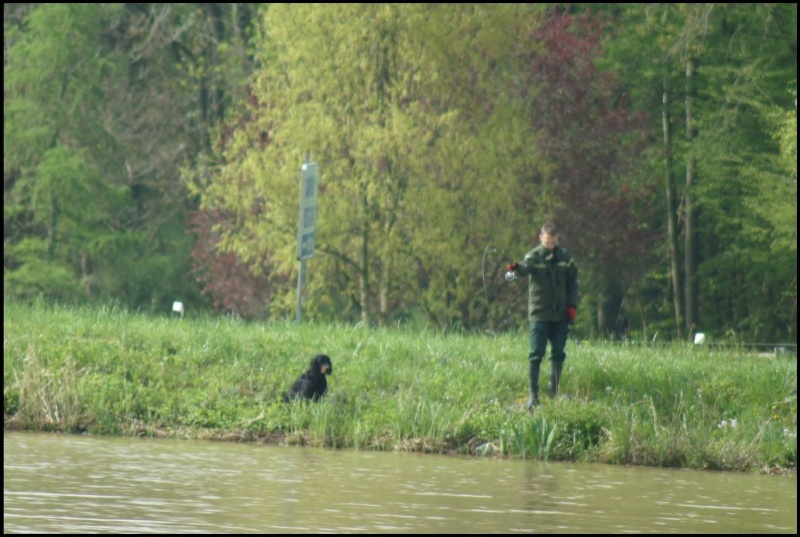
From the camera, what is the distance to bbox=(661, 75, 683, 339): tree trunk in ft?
129

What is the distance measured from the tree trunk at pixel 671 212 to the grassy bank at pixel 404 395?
18956mm

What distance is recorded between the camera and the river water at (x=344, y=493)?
424 inches

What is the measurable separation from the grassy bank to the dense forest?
7.37 m

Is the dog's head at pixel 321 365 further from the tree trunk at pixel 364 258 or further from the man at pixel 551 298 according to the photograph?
the tree trunk at pixel 364 258

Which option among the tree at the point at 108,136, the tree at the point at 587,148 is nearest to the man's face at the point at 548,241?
the tree at the point at 587,148

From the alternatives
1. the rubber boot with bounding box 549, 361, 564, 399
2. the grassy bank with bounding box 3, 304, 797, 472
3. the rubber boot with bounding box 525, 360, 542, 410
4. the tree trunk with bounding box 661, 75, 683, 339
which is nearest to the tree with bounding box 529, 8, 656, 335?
the tree trunk with bounding box 661, 75, 683, 339

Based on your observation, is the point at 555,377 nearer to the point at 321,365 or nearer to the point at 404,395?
the point at 404,395

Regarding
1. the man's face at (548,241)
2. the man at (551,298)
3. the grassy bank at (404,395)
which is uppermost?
the man's face at (548,241)

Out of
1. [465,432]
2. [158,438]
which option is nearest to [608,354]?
[465,432]

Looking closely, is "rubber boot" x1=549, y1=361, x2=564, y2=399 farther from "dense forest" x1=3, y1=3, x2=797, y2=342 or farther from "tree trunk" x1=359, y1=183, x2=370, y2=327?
"tree trunk" x1=359, y1=183, x2=370, y2=327

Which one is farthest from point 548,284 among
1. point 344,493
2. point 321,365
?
point 344,493

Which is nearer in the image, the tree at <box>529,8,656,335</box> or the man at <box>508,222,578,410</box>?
the man at <box>508,222,578,410</box>

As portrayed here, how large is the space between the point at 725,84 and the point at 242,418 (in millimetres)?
23005

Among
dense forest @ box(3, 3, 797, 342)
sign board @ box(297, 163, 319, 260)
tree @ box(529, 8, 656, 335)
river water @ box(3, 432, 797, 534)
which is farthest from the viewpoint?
tree @ box(529, 8, 656, 335)
